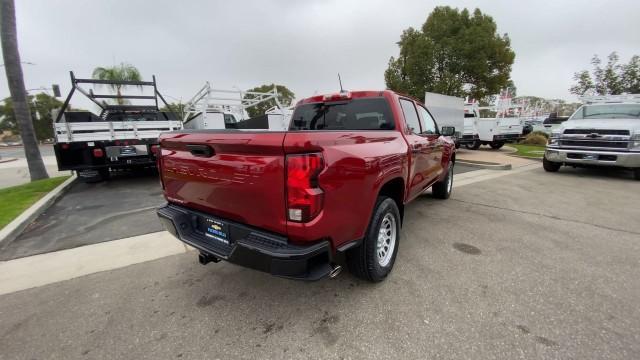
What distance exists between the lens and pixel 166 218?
2.48 meters

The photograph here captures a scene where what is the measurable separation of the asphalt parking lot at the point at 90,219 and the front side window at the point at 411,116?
12.7ft

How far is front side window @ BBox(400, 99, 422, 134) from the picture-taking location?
3.54 metres

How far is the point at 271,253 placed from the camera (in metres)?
1.80

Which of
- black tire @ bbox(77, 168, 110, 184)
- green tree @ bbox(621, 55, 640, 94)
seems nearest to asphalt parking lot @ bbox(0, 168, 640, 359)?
black tire @ bbox(77, 168, 110, 184)

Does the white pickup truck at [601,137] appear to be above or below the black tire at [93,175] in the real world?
above

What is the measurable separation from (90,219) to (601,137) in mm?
11051

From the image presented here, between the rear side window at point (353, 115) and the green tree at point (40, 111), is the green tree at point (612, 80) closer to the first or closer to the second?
the rear side window at point (353, 115)

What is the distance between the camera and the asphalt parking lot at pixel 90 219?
379cm

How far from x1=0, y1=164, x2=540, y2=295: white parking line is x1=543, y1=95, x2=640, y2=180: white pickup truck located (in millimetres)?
9328

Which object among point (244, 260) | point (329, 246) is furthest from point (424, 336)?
point (244, 260)

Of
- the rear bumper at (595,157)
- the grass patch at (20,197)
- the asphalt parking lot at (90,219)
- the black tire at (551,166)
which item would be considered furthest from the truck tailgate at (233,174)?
the black tire at (551,166)

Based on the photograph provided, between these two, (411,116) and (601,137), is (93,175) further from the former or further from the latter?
(601,137)

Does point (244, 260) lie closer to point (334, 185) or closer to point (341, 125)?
point (334, 185)

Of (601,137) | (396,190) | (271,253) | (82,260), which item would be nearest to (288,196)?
(271,253)
